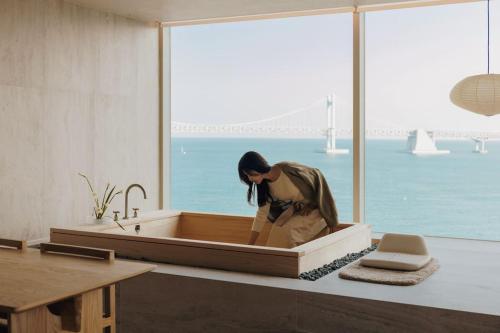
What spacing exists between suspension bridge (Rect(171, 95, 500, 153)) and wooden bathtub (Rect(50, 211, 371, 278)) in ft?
87.5

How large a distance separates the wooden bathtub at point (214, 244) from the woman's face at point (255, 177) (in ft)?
1.75

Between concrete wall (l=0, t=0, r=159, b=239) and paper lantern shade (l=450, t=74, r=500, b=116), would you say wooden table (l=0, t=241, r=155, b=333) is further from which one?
paper lantern shade (l=450, t=74, r=500, b=116)

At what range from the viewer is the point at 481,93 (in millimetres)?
4508

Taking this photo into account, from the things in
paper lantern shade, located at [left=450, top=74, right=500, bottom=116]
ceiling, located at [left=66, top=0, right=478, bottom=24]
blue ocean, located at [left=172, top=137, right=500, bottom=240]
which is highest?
ceiling, located at [left=66, top=0, right=478, bottom=24]

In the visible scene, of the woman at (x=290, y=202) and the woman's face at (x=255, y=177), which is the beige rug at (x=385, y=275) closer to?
the woman at (x=290, y=202)

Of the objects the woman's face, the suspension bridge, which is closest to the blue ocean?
the suspension bridge

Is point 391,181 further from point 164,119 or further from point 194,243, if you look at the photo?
point 194,243

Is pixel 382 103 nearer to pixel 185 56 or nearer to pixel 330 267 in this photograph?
pixel 185 56

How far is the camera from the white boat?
3394 centimetres

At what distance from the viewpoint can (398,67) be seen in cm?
3394

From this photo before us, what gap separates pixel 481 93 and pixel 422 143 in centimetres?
3151

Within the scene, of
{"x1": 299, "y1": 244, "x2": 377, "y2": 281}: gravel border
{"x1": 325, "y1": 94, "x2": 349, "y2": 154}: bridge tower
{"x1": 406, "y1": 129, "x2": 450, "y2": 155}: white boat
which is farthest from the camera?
{"x1": 325, "y1": 94, "x2": 349, "y2": 154}: bridge tower

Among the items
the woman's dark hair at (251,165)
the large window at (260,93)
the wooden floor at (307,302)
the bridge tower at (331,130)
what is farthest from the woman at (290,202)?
the bridge tower at (331,130)

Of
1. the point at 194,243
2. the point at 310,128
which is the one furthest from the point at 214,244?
the point at 310,128
